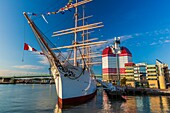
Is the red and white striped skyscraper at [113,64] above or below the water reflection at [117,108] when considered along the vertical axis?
above

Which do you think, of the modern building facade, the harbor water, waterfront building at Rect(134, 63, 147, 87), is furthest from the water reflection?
waterfront building at Rect(134, 63, 147, 87)

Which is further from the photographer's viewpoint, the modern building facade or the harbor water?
the modern building facade

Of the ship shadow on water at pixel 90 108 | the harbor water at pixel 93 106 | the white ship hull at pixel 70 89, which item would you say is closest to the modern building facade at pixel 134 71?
the harbor water at pixel 93 106

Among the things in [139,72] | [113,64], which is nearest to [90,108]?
[139,72]

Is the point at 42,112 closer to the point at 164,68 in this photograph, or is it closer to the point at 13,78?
the point at 164,68

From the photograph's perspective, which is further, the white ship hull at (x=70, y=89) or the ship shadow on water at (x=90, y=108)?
the white ship hull at (x=70, y=89)

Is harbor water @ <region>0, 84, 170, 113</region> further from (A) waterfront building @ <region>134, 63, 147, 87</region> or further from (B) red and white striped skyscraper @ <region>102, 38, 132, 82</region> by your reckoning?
(B) red and white striped skyscraper @ <region>102, 38, 132, 82</region>

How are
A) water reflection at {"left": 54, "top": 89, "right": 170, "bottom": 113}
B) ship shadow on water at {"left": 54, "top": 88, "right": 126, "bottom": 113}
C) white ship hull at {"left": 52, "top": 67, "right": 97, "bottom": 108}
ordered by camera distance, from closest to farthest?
ship shadow on water at {"left": 54, "top": 88, "right": 126, "bottom": 113} → water reflection at {"left": 54, "top": 89, "right": 170, "bottom": 113} → white ship hull at {"left": 52, "top": 67, "right": 97, "bottom": 108}

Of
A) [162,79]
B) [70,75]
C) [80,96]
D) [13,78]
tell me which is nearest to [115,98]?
[80,96]

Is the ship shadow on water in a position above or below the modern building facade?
below

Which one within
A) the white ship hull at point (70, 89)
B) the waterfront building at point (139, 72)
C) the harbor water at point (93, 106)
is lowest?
the harbor water at point (93, 106)

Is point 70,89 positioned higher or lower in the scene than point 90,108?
higher

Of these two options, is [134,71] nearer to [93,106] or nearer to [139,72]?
[139,72]

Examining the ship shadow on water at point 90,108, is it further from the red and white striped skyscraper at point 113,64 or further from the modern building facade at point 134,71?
the red and white striped skyscraper at point 113,64
